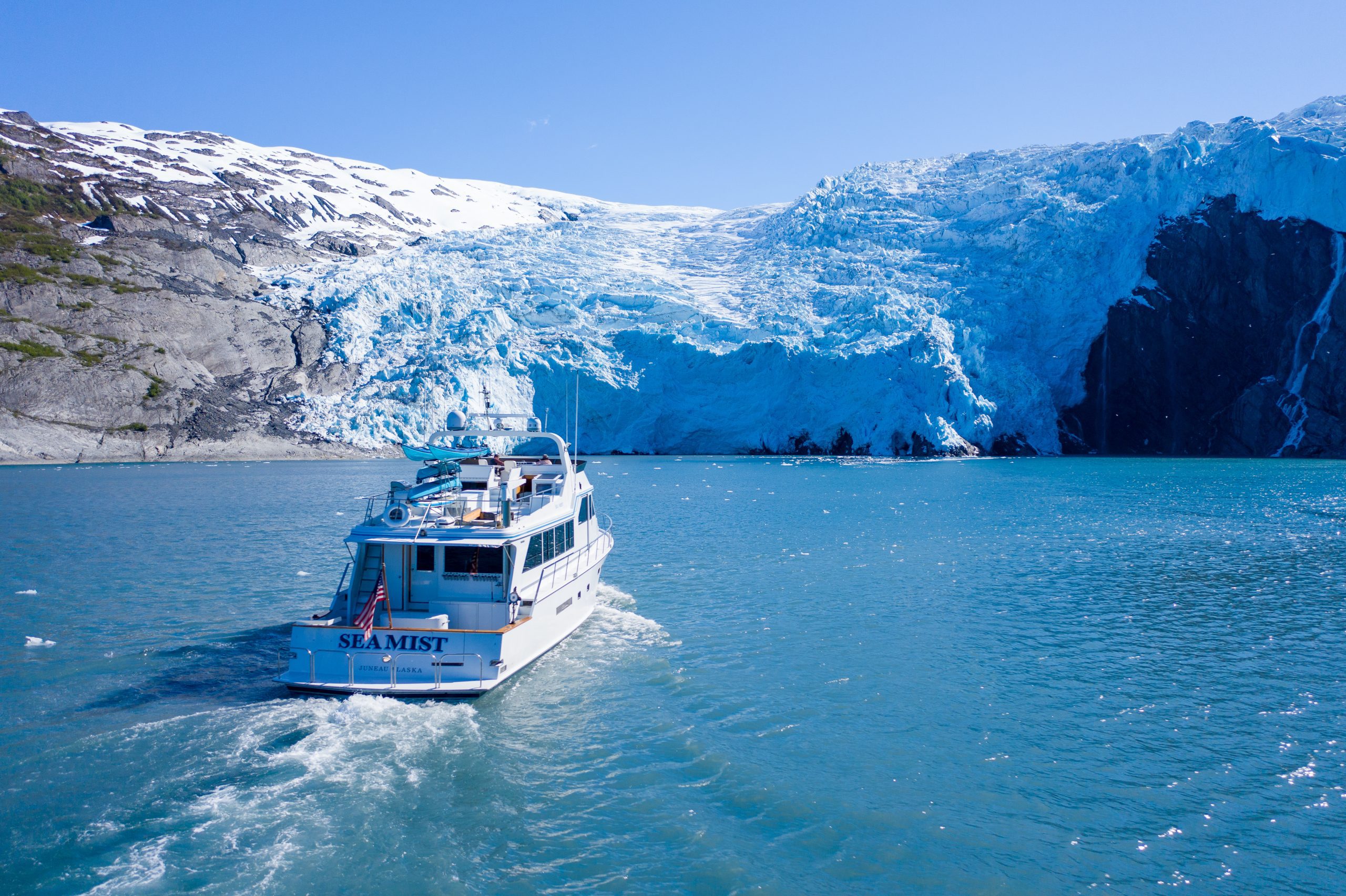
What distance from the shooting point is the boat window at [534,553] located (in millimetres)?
11695

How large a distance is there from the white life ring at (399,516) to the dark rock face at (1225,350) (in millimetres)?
54412

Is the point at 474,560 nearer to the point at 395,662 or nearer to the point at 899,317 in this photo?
the point at 395,662

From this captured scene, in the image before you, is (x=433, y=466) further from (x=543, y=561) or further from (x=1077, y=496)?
(x=1077, y=496)

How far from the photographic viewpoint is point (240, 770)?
8.01 metres

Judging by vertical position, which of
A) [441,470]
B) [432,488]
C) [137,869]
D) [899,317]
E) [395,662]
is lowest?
[137,869]

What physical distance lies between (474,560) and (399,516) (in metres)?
1.19

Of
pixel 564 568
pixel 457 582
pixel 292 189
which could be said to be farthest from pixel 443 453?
pixel 292 189

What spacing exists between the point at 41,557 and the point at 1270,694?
2478 centimetres

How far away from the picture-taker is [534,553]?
39.3 feet

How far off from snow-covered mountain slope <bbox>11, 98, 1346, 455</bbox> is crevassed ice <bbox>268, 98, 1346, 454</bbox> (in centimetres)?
14

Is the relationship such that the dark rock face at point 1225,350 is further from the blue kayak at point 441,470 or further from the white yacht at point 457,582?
the blue kayak at point 441,470

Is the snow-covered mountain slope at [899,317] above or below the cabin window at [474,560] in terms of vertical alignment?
above

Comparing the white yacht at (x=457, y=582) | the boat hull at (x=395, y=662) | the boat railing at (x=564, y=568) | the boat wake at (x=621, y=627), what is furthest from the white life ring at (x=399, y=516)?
the boat wake at (x=621, y=627)

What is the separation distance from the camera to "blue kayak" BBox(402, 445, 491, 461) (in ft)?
43.4
